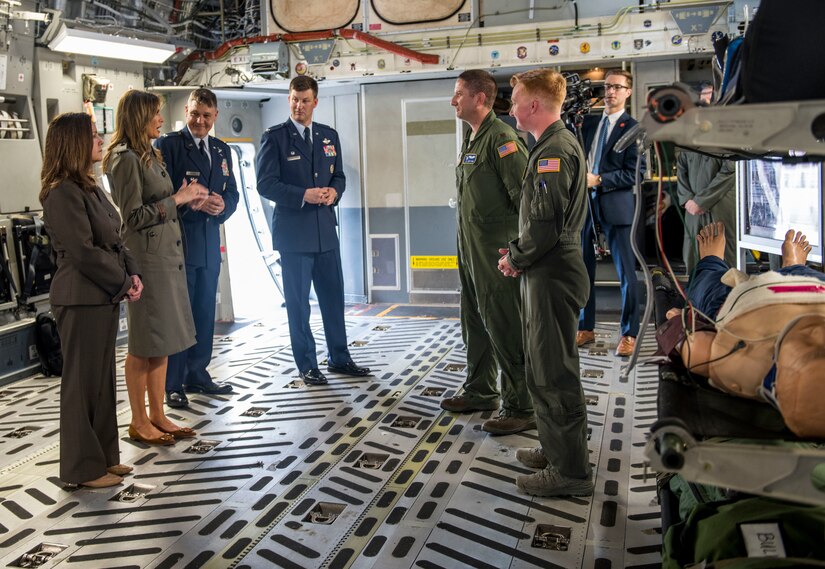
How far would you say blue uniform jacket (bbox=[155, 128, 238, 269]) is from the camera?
5742 millimetres

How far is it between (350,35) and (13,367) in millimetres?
4729

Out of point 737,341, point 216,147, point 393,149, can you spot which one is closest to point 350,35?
point 393,149

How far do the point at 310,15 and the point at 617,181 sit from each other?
14.1 ft

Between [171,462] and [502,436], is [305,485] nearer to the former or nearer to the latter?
[171,462]

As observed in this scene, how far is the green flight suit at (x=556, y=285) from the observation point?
388 centimetres

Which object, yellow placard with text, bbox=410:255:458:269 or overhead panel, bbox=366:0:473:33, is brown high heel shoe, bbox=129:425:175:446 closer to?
yellow placard with text, bbox=410:255:458:269

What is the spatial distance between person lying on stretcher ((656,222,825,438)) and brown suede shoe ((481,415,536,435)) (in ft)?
7.73

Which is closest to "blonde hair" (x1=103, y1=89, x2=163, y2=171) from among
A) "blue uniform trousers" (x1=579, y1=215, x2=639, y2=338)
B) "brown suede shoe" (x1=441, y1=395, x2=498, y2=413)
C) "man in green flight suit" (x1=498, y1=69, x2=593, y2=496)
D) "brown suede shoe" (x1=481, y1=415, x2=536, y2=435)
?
"man in green flight suit" (x1=498, y1=69, x2=593, y2=496)

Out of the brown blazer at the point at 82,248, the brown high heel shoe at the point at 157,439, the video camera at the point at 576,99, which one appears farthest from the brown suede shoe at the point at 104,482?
the video camera at the point at 576,99

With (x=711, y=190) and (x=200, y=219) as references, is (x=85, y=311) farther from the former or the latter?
(x=711, y=190)

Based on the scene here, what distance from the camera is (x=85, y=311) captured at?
13.7 ft

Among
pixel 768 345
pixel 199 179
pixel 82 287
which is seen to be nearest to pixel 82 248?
pixel 82 287

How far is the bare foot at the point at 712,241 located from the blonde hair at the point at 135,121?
3193 millimetres

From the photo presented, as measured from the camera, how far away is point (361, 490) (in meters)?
4.23
